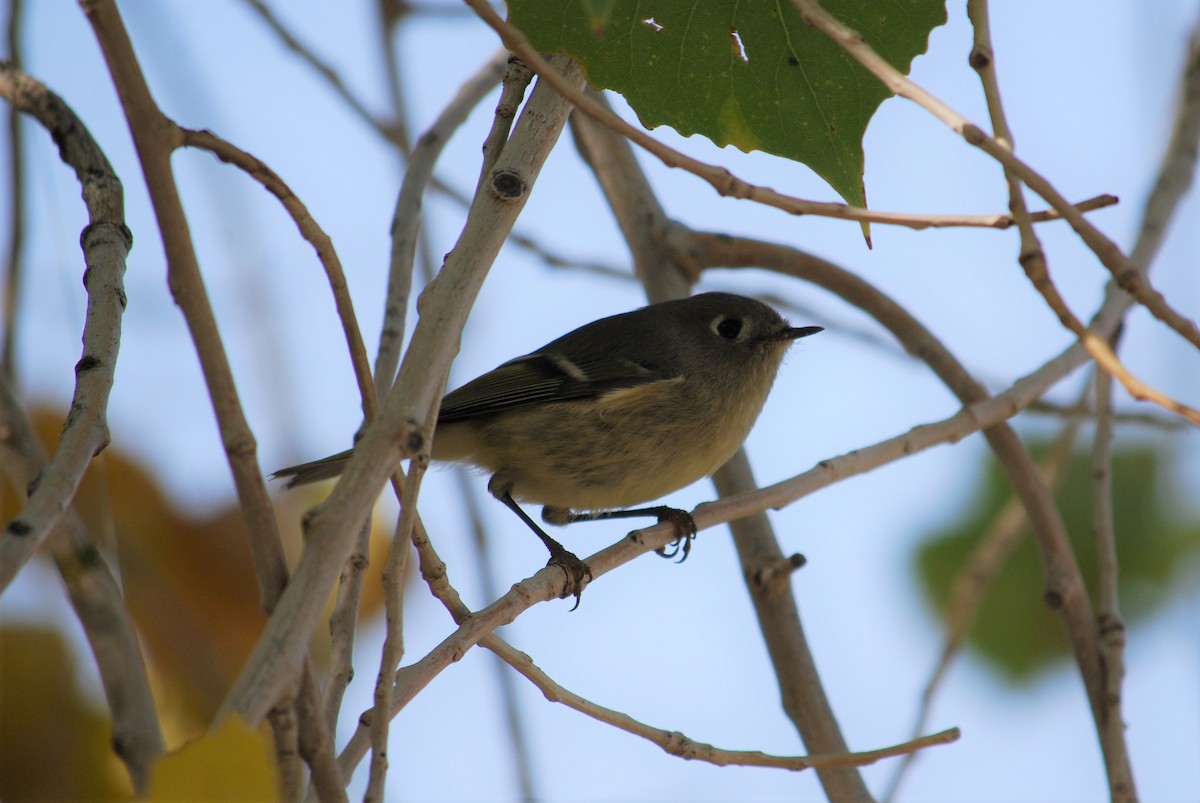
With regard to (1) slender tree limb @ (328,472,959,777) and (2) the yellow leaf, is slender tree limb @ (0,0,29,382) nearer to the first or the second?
(1) slender tree limb @ (328,472,959,777)

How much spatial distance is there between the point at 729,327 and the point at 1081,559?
108 centimetres

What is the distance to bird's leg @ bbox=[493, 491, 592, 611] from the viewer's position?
2160 millimetres

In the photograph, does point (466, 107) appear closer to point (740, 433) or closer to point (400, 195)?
point (400, 195)

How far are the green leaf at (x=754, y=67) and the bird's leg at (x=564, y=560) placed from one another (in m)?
0.72

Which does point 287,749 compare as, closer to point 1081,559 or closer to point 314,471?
point 314,471

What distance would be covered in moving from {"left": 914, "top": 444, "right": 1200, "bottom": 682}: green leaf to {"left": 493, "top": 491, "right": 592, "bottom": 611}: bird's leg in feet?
4.08

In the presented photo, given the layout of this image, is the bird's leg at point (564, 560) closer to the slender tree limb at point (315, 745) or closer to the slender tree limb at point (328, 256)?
the slender tree limb at point (328, 256)

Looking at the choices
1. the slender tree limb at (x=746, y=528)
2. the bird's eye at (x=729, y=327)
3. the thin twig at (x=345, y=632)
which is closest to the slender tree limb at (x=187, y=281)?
the thin twig at (x=345, y=632)

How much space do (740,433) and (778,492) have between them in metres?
0.84

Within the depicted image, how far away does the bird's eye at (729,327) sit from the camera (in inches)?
121

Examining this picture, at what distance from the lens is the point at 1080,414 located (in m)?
2.63

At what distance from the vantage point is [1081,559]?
116 inches

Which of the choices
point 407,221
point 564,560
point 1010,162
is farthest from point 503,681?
point 1010,162

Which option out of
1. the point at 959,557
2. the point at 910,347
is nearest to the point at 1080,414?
the point at 910,347
